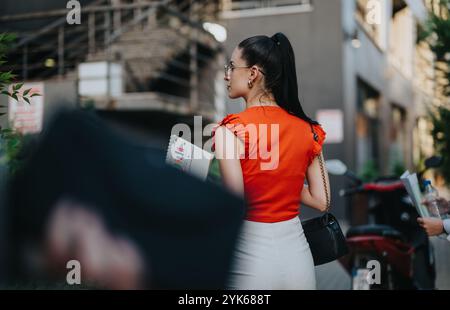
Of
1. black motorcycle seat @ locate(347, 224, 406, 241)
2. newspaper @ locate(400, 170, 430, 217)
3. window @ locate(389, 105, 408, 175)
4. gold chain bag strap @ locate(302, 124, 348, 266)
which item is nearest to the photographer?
gold chain bag strap @ locate(302, 124, 348, 266)

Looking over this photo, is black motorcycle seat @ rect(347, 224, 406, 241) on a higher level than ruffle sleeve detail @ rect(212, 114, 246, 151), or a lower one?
lower

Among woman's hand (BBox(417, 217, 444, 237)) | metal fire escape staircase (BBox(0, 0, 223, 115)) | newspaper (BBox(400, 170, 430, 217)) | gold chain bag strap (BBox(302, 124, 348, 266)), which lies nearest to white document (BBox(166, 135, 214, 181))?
gold chain bag strap (BBox(302, 124, 348, 266))

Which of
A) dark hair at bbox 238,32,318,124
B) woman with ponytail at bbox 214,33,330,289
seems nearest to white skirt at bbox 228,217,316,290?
woman with ponytail at bbox 214,33,330,289

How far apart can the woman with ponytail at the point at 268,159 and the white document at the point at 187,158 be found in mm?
110

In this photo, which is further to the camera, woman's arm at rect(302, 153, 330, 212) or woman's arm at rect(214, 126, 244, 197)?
woman's arm at rect(302, 153, 330, 212)

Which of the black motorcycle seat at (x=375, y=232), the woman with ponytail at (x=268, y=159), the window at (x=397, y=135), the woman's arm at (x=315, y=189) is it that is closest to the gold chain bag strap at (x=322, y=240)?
the woman's arm at (x=315, y=189)

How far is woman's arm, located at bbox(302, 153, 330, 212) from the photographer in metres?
2.23

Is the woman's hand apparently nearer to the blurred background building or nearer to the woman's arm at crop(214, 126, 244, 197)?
the woman's arm at crop(214, 126, 244, 197)

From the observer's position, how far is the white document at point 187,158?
2.02 metres

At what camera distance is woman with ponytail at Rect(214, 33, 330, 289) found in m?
2.01

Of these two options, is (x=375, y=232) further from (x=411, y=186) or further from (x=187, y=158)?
(x=187, y=158)

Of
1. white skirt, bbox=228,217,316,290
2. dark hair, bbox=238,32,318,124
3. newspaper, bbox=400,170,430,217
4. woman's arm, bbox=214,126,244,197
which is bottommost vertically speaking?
white skirt, bbox=228,217,316,290

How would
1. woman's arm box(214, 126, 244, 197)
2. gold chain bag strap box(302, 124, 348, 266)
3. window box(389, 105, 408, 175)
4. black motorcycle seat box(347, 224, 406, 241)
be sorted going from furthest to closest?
1. window box(389, 105, 408, 175)
2. black motorcycle seat box(347, 224, 406, 241)
3. gold chain bag strap box(302, 124, 348, 266)
4. woman's arm box(214, 126, 244, 197)

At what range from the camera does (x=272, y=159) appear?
2.05m
